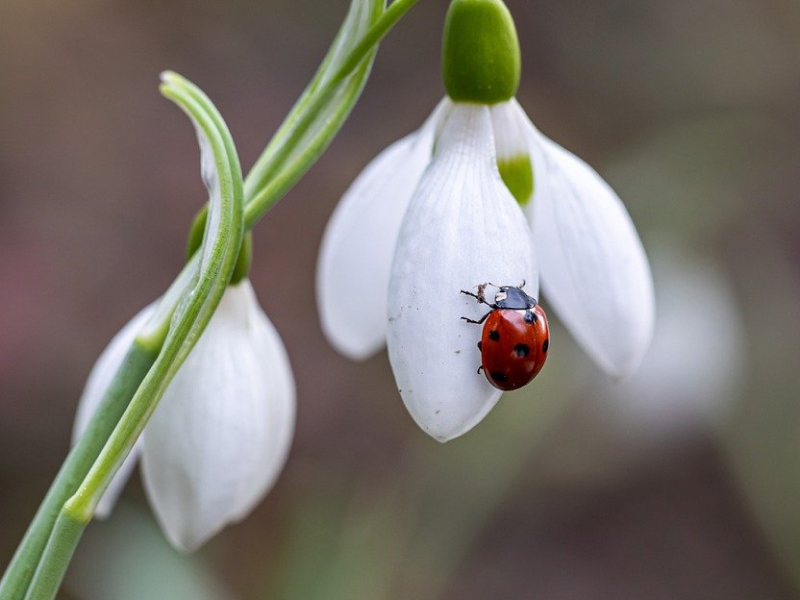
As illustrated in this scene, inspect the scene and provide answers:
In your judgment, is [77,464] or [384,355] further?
[384,355]

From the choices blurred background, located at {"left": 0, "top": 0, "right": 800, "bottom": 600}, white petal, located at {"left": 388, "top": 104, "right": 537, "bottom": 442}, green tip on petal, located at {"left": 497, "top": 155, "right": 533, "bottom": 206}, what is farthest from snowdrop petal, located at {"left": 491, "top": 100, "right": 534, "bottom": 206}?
blurred background, located at {"left": 0, "top": 0, "right": 800, "bottom": 600}

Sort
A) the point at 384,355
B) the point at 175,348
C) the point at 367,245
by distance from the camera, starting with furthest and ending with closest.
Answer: the point at 384,355 < the point at 367,245 < the point at 175,348

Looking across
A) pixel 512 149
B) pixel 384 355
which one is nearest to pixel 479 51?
pixel 512 149

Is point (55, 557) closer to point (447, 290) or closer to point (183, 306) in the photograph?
point (183, 306)

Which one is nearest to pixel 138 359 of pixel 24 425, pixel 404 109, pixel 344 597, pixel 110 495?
pixel 110 495

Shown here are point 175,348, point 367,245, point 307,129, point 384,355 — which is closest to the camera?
point 175,348

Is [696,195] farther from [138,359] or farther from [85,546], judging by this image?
[138,359]

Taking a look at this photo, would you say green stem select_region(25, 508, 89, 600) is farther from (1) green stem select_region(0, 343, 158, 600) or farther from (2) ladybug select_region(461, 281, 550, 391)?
(2) ladybug select_region(461, 281, 550, 391)
